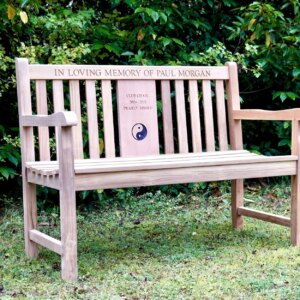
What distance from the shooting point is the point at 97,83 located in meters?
4.71

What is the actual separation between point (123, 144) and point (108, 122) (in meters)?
0.16

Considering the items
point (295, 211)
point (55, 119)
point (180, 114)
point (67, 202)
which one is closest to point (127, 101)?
point (180, 114)

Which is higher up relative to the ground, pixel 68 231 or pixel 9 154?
pixel 9 154

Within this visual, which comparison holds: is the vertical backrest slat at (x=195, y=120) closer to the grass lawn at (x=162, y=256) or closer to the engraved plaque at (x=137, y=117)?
the engraved plaque at (x=137, y=117)

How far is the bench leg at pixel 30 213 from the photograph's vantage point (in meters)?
3.37

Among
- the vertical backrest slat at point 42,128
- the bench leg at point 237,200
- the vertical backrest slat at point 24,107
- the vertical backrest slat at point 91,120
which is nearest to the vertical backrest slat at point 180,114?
the bench leg at point 237,200

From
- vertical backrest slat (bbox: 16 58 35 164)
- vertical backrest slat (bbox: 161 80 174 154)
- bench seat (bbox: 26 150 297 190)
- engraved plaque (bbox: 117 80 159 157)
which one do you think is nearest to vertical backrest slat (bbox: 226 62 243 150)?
bench seat (bbox: 26 150 297 190)

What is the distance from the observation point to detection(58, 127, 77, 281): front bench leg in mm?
2812

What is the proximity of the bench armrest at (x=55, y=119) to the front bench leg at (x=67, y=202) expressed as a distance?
0.15 ft

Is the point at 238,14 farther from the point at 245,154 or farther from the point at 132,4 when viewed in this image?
the point at 245,154

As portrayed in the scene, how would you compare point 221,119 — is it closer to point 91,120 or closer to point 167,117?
point 167,117

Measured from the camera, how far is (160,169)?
3.12 m

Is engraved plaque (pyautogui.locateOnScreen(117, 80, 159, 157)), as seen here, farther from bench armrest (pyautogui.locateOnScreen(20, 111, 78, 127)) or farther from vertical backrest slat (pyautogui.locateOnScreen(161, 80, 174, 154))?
bench armrest (pyautogui.locateOnScreen(20, 111, 78, 127))

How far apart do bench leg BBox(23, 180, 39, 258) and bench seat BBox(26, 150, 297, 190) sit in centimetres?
9
